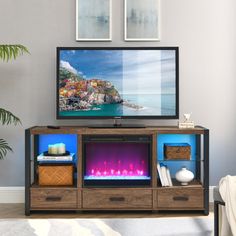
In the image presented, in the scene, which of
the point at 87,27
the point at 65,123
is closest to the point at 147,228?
the point at 65,123

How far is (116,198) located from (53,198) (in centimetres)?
58

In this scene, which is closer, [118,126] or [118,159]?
[118,126]

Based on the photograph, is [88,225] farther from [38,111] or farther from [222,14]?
[222,14]

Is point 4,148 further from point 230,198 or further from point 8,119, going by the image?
point 230,198

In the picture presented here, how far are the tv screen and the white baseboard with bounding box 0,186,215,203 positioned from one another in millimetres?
915

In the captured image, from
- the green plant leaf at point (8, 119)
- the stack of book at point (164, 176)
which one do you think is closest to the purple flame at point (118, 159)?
the stack of book at point (164, 176)

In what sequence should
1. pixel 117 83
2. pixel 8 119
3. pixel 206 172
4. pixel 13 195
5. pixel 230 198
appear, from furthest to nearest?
pixel 13 195
pixel 8 119
pixel 117 83
pixel 206 172
pixel 230 198

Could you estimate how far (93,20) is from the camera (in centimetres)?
437

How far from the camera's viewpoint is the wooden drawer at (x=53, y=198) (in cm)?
394

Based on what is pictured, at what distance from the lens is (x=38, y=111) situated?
441 cm

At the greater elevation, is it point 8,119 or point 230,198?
point 8,119

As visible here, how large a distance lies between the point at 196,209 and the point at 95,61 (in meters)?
1.68

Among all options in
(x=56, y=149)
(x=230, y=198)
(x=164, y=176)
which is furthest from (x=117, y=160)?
(x=230, y=198)

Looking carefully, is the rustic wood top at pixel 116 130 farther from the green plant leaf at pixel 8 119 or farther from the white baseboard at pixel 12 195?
the white baseboard at pixel 12 195
